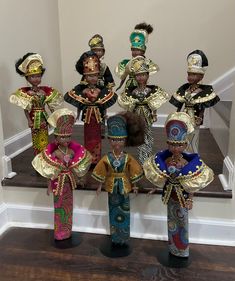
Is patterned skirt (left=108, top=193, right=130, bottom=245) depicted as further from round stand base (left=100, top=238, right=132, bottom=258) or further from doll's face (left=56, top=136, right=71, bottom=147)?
doll's face (left=56, top=136, right=71, bottom=147)

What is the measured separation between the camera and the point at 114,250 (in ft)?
5.72

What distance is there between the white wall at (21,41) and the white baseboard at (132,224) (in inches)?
23.2

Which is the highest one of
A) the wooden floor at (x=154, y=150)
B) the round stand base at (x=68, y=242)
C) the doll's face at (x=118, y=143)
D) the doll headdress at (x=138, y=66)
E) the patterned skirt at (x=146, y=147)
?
the doll headdress at (x=138, y=66)

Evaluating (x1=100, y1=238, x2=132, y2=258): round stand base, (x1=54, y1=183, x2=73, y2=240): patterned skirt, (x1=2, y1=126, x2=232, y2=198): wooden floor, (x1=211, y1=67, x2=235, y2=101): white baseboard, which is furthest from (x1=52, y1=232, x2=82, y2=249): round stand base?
(x1=211, y1=67, x2=235, y2=101): white baseboard

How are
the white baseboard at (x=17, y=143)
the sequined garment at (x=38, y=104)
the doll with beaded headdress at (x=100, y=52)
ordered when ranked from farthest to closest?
the white baseboard at (x=17, y=143), the doll with beaded headdress at (x=100, y=52), the sequined garment at (x=38, y=104)

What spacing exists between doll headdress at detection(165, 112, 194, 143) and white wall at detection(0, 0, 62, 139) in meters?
1.23

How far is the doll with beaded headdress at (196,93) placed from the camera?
1785mm

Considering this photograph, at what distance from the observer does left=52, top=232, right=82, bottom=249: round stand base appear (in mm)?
1773

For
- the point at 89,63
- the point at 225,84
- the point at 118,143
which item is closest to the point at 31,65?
the point at 89,63

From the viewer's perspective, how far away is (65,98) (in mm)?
1896

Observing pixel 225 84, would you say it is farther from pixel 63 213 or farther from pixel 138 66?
pixel 63 213

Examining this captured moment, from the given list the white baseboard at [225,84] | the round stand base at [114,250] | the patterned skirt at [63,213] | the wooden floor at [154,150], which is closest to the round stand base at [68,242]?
the patterned skirt at [63,213]

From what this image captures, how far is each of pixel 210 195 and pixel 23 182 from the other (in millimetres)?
991

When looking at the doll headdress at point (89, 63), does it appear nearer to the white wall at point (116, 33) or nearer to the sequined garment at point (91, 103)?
the sequined garment at point (91, 103)
